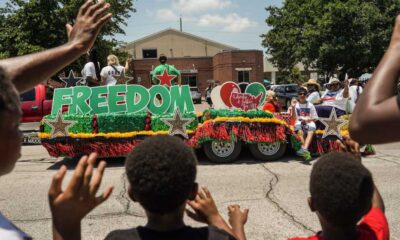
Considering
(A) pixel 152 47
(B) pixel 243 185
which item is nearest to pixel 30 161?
(B) pixel 243 185

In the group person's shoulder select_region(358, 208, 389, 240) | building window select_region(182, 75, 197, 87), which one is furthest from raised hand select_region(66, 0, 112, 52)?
building window select_region(182, 75, 197, 87)

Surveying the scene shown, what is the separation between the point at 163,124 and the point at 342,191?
650cm

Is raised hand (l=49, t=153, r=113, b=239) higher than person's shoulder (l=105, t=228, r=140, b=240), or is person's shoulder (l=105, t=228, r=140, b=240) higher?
raised hand (l=49, t=153, r=113, b=239)

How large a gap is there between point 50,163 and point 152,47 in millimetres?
42735

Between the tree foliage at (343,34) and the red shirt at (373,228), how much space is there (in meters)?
26.5

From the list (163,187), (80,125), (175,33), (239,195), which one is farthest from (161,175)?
(175,33)

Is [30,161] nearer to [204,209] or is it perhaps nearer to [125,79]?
[125,79]

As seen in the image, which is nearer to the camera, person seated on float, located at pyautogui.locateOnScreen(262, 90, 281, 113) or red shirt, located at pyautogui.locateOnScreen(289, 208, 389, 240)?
red shirt, located at pyautogui.locateOnScreen(289, 208, 389, 240)

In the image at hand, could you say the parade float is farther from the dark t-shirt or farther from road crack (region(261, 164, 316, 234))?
the dark t-shirt

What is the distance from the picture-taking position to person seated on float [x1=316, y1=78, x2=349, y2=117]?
9343 millimetres

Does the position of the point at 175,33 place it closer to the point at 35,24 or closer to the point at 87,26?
the point at 35,24

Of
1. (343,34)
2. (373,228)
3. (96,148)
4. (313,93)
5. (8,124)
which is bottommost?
(96,148)

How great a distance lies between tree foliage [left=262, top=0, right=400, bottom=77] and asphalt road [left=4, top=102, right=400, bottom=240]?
1965 centimetres

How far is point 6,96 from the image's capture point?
1207 millimetres
